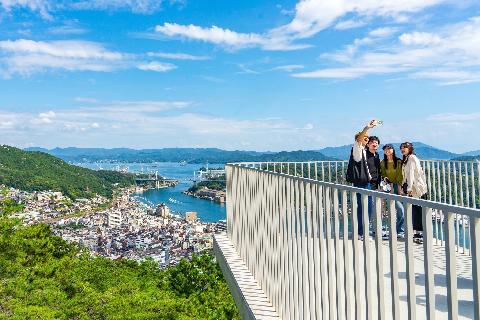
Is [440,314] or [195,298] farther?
[195,298]

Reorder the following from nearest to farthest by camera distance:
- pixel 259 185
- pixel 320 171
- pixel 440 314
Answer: pixel 440 314, pixel 259 185, pixel 320 171

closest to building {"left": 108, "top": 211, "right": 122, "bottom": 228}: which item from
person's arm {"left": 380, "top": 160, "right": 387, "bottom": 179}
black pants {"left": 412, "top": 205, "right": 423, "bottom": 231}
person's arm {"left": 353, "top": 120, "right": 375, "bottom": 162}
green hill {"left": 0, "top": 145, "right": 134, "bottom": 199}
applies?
green hill {"left": 0, "top": 145, "right": 134, "bottom": 199}

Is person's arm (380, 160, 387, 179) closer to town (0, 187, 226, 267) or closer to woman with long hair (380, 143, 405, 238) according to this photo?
woman with long hair (380, 143, 405, 238)

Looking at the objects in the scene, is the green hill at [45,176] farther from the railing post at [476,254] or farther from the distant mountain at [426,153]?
the railing post at [476,254]

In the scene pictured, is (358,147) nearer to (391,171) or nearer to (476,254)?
(391,171)

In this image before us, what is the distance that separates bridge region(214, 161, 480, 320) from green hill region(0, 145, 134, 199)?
81.0 m

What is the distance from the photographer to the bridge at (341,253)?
1829 millimetres

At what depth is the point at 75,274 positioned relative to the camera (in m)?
19.0

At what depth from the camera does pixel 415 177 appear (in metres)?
6.22

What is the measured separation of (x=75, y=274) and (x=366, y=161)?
1552cm

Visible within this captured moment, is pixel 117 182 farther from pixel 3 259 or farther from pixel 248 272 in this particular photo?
pixel 248 272

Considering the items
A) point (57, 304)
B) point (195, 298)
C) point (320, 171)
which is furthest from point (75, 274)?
point (320, 171)

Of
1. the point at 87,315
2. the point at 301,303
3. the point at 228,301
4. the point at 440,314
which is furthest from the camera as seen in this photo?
the point at 228,301

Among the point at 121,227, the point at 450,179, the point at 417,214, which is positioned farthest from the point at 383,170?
the point at 121,227
